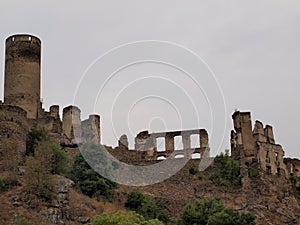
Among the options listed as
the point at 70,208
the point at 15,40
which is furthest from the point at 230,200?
the point at 15,40

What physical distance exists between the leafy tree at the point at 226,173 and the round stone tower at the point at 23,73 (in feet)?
48.2

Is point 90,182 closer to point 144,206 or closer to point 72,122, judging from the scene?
point 144,206

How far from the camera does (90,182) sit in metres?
49.0

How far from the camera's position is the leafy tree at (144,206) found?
49938mm

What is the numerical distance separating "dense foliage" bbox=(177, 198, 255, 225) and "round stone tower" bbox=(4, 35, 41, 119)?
52.7 ft

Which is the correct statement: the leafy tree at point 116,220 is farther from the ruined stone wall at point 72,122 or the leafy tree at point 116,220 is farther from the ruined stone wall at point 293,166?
the ruined stone wall at point 293,166

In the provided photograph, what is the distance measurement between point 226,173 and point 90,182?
12858 mm

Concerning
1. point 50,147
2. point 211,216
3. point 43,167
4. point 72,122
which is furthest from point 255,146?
point 43,167

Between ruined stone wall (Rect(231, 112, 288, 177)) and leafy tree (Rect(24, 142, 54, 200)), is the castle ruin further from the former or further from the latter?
leafy tree (Rect(24, 142, 54, 200))

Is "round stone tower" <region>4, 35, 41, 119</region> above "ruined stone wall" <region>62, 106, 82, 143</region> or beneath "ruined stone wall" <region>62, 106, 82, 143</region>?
above

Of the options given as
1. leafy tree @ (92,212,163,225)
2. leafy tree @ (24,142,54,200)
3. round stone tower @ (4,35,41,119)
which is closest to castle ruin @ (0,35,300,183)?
round stone tower @ (4,35,41,119)

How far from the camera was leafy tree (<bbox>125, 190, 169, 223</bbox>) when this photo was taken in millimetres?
49938

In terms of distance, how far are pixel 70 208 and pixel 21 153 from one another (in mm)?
5794

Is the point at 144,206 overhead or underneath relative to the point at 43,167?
underneath
